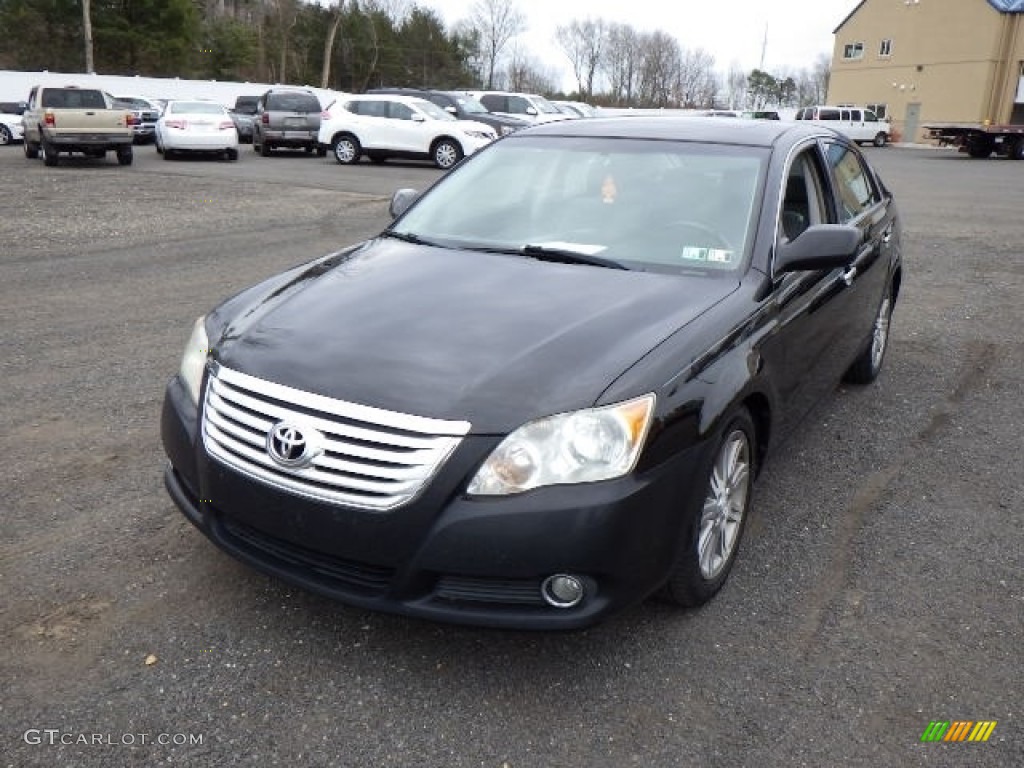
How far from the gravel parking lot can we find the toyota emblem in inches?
26.8

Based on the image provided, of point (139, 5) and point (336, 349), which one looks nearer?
point (336, 349)

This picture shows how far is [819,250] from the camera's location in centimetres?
346

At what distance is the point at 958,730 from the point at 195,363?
272cm

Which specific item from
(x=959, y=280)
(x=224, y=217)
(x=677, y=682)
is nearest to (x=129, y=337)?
(x=677, y=682)

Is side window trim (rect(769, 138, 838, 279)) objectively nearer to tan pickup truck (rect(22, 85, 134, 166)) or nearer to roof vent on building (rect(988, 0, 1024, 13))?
tan pickup truck (rect(22, 85, 134, 166))

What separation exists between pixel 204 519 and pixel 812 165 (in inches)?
128

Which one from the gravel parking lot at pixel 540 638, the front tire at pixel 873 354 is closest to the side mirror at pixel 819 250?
the gravel parking lot at pixel 540 638

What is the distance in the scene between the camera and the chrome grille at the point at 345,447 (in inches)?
97.3

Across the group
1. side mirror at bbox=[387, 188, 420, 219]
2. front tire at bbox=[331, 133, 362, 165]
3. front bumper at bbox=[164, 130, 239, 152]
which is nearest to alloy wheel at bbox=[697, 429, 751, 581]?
side mirror at bbox=[387, 188, 420, 219]

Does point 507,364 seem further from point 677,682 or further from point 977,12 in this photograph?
point 977,12

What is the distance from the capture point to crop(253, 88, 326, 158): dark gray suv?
77.3 feet

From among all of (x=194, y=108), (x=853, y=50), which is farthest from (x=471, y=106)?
(x=853, y=50)

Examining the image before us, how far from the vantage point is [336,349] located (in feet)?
9.23

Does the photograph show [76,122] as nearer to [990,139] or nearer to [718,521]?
[718,521]
